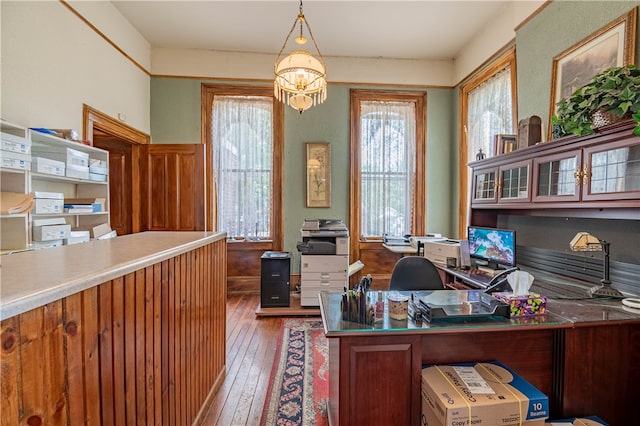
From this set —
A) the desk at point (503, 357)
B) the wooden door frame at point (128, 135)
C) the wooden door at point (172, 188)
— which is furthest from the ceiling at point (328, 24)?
the desk at point (503, 357)

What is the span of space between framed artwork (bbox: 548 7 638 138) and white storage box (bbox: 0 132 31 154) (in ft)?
14.1

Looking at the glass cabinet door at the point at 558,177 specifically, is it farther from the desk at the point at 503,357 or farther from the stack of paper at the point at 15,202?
the stack of paper at the point at 15,202

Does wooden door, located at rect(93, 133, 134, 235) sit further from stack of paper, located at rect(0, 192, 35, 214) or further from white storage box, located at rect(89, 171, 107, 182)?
stack of paper, located at rect(0, 192, 35, 214)

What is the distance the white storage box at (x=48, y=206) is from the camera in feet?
7.56

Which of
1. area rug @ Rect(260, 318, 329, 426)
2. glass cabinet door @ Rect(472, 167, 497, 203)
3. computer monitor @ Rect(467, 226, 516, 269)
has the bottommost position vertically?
area rug @ Rect(260, 318, 329, 426)

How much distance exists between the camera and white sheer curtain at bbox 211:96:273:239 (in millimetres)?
4598

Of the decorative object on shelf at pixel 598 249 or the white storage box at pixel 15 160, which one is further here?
the white storage box at pixel 15 160

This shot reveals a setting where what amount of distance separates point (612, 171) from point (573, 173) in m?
0.25

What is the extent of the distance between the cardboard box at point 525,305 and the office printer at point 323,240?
7.82 feet

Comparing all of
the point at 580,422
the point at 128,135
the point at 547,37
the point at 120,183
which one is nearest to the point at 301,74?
the point at 547,37

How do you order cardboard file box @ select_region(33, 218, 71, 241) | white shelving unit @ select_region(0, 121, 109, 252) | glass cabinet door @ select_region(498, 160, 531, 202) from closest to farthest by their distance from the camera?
white shelving unit @ select_region(0, 121, 109, 252), cardboard file box @ select_region(33, 218, 71, 241), glass cabinet door @ select_region(498, 160, 531, 202)

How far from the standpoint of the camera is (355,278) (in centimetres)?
459

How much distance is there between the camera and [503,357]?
62.9 inches

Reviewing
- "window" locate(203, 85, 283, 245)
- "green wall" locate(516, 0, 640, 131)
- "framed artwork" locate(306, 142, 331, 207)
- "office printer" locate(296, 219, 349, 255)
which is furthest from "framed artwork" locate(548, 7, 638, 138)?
"window" locate(203, 85, 283, 245)
